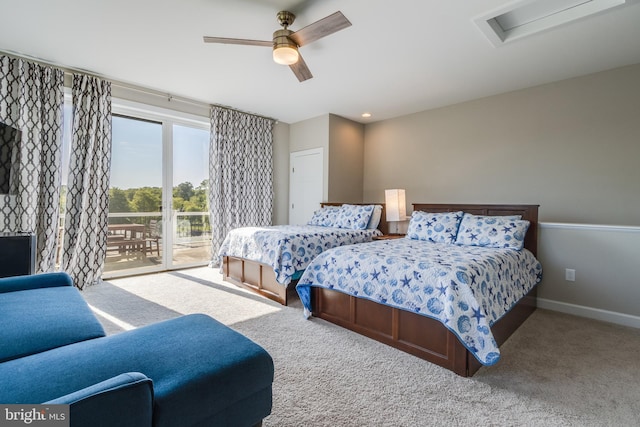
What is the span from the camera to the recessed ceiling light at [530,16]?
7.72ft

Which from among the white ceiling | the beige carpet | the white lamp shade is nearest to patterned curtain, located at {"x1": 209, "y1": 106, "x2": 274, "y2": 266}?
the white ceiling

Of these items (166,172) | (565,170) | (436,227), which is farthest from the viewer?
(166,172)

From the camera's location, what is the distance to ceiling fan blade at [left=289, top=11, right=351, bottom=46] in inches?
83.2

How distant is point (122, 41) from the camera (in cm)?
289

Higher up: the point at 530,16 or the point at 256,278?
the point at 530,16

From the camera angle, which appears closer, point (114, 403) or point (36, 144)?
point (114, 403)

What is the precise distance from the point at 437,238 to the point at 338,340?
65.1 inches

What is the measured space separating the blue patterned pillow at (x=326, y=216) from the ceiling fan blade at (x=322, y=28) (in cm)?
252

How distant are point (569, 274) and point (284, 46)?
3576mm

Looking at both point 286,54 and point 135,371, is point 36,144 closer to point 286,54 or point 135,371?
point 286,54

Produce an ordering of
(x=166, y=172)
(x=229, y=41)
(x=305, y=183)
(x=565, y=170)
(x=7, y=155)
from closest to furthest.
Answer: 1. (x=229, y=41)
2. (x=7, y=155)
3. (x=565, y=170)
4. (x=166, y=172)
5. (x=305, y=183)

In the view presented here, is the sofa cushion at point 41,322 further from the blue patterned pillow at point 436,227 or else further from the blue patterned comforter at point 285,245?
the blue patterned pillow at point 436,227

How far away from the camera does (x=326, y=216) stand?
459 cm

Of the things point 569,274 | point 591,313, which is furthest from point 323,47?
point 591,313
